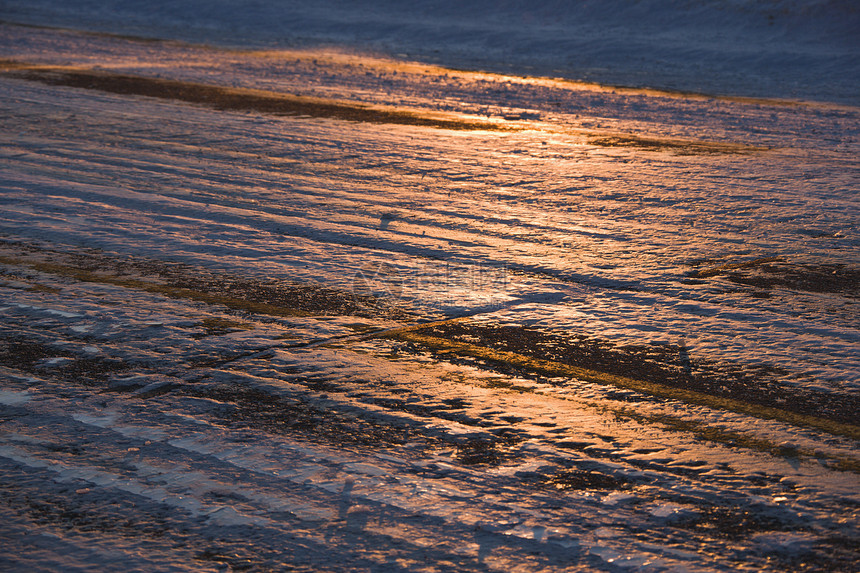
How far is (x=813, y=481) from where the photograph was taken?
2.79m

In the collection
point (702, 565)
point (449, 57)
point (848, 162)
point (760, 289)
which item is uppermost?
point (449, 57)

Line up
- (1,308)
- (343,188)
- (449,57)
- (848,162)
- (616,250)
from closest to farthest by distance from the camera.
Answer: (1,308) → (616,250) → (343,188) → (848,162) → (449,57)

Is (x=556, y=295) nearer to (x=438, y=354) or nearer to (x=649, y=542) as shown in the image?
(x=438, y=354)

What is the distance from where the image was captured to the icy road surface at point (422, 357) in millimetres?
2521

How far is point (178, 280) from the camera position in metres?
4.55

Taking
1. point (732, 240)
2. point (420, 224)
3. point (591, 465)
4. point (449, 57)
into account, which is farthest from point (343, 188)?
point (449, 57)

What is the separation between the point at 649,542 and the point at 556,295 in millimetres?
2110

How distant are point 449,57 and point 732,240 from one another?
12647 mm

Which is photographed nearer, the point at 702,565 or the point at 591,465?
the point at 702,565

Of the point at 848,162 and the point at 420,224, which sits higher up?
the point at 848,162

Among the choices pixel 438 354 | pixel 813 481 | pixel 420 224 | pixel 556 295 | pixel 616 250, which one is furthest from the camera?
pixel 420 224

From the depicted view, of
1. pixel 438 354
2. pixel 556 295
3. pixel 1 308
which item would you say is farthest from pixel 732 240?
pixel 1 308

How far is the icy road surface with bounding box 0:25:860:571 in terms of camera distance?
2521 mm

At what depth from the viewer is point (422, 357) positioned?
3.69 m
